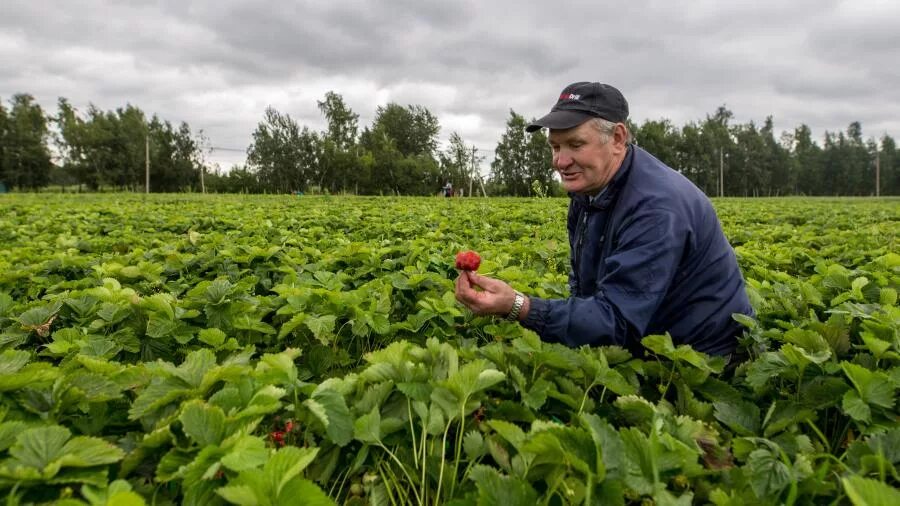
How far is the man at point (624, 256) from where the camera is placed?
2.05 m

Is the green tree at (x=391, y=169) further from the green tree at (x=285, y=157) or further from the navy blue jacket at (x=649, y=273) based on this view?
the navy blue jacket at (x=649, y=273)

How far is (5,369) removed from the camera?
4.92ft

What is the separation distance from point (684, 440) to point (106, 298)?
2675 mm

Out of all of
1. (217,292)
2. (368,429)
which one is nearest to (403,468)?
(368,429)

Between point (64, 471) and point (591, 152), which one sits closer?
point (64, 471)

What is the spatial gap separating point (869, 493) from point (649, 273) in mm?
1150

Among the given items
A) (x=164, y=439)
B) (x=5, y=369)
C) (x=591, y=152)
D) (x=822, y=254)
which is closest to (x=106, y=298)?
(x=5, y=369)

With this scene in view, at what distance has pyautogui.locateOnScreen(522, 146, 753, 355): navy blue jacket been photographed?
204 cm

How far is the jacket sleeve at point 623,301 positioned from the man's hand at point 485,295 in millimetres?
94

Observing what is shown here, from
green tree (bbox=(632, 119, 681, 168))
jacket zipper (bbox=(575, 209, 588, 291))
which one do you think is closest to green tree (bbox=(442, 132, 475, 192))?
green tree (bbox=(632, 119, 681, 168))

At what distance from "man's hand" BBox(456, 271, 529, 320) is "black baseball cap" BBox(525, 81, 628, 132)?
2.74 ft

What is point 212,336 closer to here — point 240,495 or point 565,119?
point 240,495

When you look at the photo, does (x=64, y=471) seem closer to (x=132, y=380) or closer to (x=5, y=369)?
(x=132, y=380)

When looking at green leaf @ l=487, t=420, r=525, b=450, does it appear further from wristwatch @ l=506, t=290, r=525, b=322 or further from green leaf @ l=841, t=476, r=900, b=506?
wristwatch @ l=506, t=290, r=525, b=322
